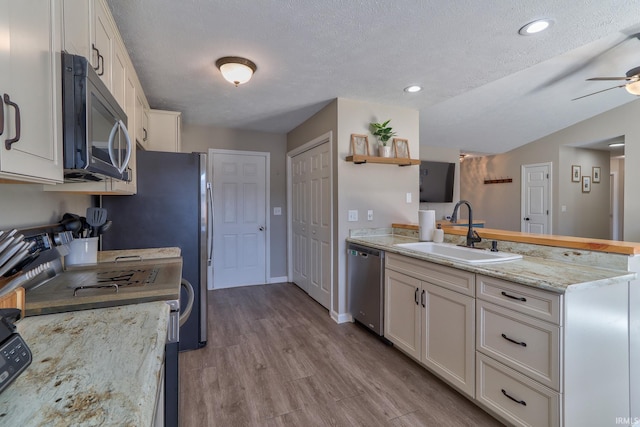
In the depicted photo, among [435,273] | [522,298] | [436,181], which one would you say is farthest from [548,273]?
[436,181]

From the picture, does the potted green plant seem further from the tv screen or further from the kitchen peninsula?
the tv screen

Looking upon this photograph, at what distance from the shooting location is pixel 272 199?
175 inches

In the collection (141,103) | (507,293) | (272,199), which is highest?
(141,103)

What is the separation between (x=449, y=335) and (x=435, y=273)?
0.39m

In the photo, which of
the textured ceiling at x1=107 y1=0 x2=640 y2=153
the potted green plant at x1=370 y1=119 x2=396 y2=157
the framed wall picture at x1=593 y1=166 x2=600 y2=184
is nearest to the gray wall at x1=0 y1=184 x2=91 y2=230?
the textured ceiling at x1=107 y1=0 x2=640 y2=153

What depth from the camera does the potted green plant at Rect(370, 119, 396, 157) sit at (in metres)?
3.10

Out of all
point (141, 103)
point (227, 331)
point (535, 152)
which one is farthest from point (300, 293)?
point (535, 152)

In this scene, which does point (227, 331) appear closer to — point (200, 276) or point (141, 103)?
point (200, 276)

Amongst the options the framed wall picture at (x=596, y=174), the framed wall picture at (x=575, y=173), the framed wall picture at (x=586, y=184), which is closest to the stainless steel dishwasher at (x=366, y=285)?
the framed wall picture at (x=575, y=173)

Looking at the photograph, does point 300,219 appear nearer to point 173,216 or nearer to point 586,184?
point 173,216

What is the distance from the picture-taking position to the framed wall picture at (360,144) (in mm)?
3084

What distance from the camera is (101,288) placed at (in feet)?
4.14

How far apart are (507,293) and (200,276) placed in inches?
87.1

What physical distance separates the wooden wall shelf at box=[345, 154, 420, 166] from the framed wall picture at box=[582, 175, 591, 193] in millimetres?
4875
